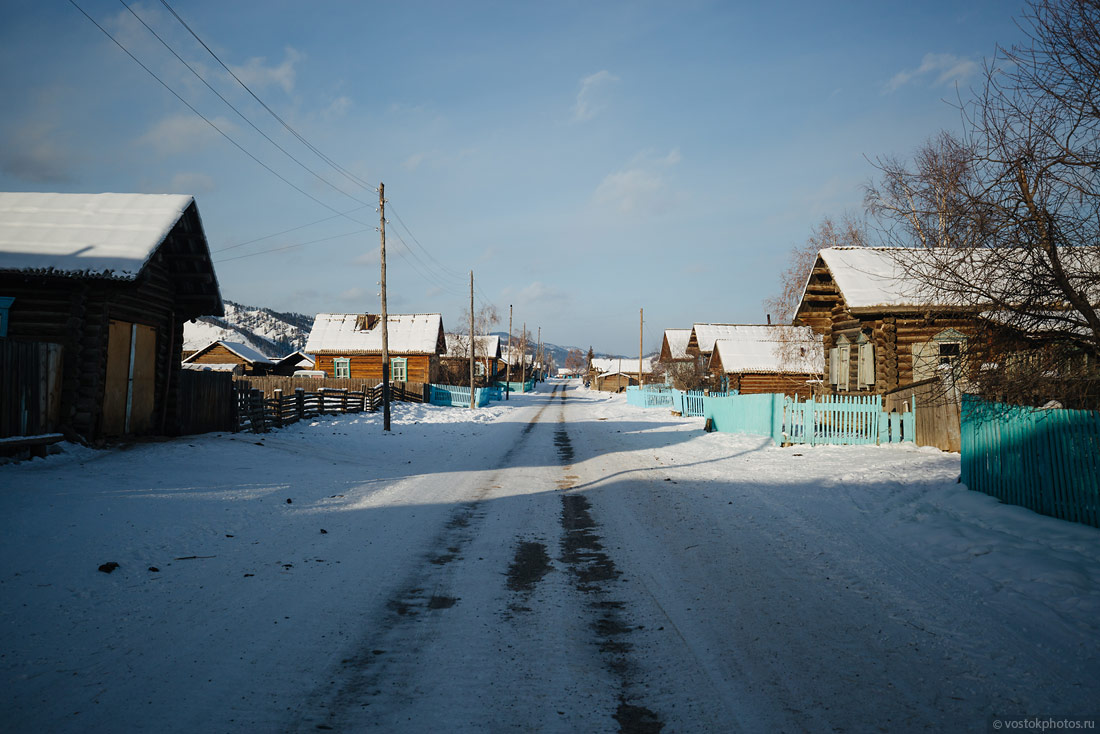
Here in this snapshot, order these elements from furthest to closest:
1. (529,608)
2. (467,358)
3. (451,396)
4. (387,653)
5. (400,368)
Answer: (467,358), (400,368), (451,396), (529,608), (387,653)

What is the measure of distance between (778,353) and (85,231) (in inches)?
1481

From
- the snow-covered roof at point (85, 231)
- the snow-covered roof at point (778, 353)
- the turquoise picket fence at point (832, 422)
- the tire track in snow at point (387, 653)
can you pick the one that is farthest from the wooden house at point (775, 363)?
the tire track in snow at point (387, 653)

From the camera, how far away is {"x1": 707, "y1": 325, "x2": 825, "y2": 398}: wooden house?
129 feet

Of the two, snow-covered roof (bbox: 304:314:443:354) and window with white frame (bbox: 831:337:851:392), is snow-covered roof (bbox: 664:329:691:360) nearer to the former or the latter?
snow-covered roof (bbox: 304:314:443:354)

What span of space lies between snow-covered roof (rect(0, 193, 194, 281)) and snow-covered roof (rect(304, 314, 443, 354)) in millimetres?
33723

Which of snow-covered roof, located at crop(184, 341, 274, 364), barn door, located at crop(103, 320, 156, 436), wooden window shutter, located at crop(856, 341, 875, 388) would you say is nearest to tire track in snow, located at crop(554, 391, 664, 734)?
barn door, located at crop(103, 320, 156, 436)

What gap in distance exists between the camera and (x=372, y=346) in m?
49.6

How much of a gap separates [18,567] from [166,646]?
2.61 meters

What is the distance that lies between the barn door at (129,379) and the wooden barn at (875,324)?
20.2m

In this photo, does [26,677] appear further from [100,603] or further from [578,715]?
[578,715]

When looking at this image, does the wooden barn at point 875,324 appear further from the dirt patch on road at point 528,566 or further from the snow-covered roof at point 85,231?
the snow-covered roof at point 85,231

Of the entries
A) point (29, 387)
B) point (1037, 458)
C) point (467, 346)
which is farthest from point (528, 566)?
point (467, 346)

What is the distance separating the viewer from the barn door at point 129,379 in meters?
13.6

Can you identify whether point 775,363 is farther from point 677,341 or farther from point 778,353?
point 677,341
